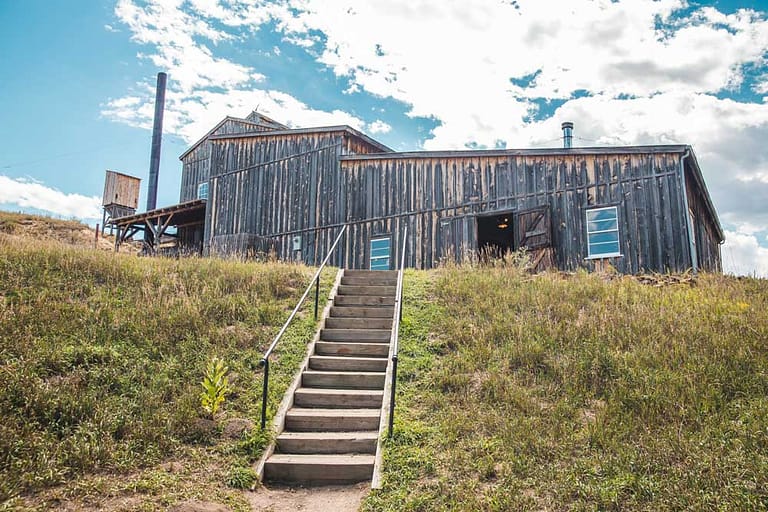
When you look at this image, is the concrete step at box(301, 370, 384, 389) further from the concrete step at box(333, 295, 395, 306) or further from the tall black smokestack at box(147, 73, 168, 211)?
the tall black smokestack at box(147, 73, 168, 211)

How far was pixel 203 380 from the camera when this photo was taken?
7.84 m

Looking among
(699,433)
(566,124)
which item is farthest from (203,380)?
(566,124)

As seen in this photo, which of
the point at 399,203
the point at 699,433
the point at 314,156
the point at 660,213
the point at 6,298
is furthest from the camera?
the point at 314,156

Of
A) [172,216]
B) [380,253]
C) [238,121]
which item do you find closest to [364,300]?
[380,253]

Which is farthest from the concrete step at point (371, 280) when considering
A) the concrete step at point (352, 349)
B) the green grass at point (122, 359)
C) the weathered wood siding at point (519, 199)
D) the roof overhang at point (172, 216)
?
the roof overhang at point (172, 216)

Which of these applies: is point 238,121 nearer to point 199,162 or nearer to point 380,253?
point 199,162

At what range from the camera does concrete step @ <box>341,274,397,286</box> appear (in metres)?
12.8

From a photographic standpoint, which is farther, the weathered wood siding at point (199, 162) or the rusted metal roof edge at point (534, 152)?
the weathered wood siding at point (199, 162)

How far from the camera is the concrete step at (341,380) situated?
27.8 ft

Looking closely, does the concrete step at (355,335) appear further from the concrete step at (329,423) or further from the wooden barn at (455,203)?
the wooden barn at (455,203)

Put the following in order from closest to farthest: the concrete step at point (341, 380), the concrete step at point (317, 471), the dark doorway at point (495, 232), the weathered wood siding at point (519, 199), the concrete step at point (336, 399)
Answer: the concrete step at point (317, 471)
the concrete step at point (336, 399)
the concrete step at point (341, 380)
the weathered wood siding at point (519, 199)
the dark doorway at point (495, 232)

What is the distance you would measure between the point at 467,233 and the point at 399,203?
271 cm

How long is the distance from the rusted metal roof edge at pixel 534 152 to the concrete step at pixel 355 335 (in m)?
8.85

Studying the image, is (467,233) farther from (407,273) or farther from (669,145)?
Answer: (669,145)
